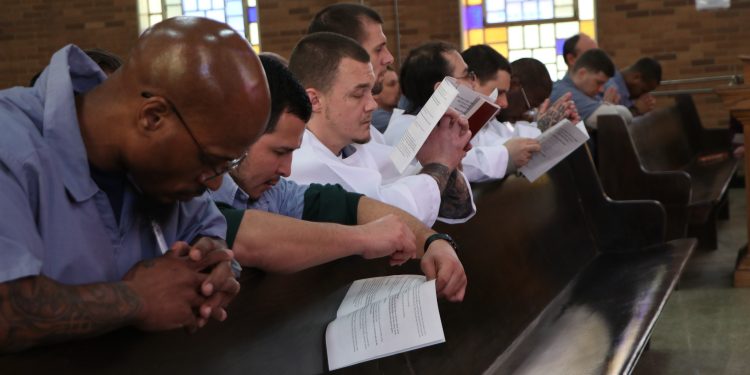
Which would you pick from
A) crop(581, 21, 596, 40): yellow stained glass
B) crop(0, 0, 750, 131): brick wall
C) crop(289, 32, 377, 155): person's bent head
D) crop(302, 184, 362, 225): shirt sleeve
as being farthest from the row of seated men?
crop(581, 21, 596, 40): yellow stained glass

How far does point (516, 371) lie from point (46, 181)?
6.47ft

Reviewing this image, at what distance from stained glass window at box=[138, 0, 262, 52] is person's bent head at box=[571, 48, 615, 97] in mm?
5177

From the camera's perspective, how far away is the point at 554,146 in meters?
4.61

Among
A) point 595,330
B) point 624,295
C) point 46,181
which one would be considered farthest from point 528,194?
point 46,181

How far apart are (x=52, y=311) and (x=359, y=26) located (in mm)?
3059

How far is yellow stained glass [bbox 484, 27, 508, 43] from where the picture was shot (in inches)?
Result: 505

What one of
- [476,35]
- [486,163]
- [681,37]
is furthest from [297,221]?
[476,35]

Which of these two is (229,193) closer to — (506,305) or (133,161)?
(133,161)

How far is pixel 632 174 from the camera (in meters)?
6.84

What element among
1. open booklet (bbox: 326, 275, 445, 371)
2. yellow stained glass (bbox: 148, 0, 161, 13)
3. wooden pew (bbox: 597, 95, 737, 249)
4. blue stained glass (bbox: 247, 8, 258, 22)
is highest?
yellow stained glass (bbox: 148, 0, 161, 13)

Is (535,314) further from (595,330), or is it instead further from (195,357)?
(195,357)

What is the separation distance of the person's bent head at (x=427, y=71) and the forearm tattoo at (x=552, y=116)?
1.03 meters

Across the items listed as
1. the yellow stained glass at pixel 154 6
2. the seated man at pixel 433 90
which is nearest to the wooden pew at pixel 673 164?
the seated man at pixel 433 90

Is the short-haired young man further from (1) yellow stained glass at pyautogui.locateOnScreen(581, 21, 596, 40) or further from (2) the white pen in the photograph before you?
(1) yellow stained glass at pyautogui.locateOnScreen(581, 21, 596, 40)
